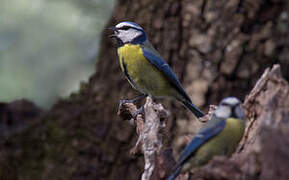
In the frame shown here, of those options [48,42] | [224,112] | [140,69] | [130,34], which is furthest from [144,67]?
[48,42]

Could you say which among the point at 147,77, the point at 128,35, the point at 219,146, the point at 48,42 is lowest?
the point at 219,146

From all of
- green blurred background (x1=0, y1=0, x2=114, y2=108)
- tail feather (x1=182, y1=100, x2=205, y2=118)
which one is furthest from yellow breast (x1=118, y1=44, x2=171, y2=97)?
green blurred background (x1=0, y1=0, x2=114, y2=108)

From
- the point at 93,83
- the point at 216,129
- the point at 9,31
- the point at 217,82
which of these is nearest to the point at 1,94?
the point at 9,31

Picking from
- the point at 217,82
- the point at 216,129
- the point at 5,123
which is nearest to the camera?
the point at 216,129

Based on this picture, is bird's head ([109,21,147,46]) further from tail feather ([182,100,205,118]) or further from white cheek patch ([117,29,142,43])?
tail feather ([182,100,205,118])

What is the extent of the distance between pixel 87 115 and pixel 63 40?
2.16 meters

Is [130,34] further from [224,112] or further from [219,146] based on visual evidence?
[219,146]

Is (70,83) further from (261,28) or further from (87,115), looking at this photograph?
(261,28)

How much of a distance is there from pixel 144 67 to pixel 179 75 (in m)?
1.17

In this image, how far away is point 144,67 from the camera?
3.32 m

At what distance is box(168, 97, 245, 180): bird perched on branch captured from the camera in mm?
2258

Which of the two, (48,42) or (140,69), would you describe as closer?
(140,69)

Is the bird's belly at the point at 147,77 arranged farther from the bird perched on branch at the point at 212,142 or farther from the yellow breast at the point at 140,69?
the bird perched on branch at the point at 212,142

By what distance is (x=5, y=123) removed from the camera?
16.6 feet
